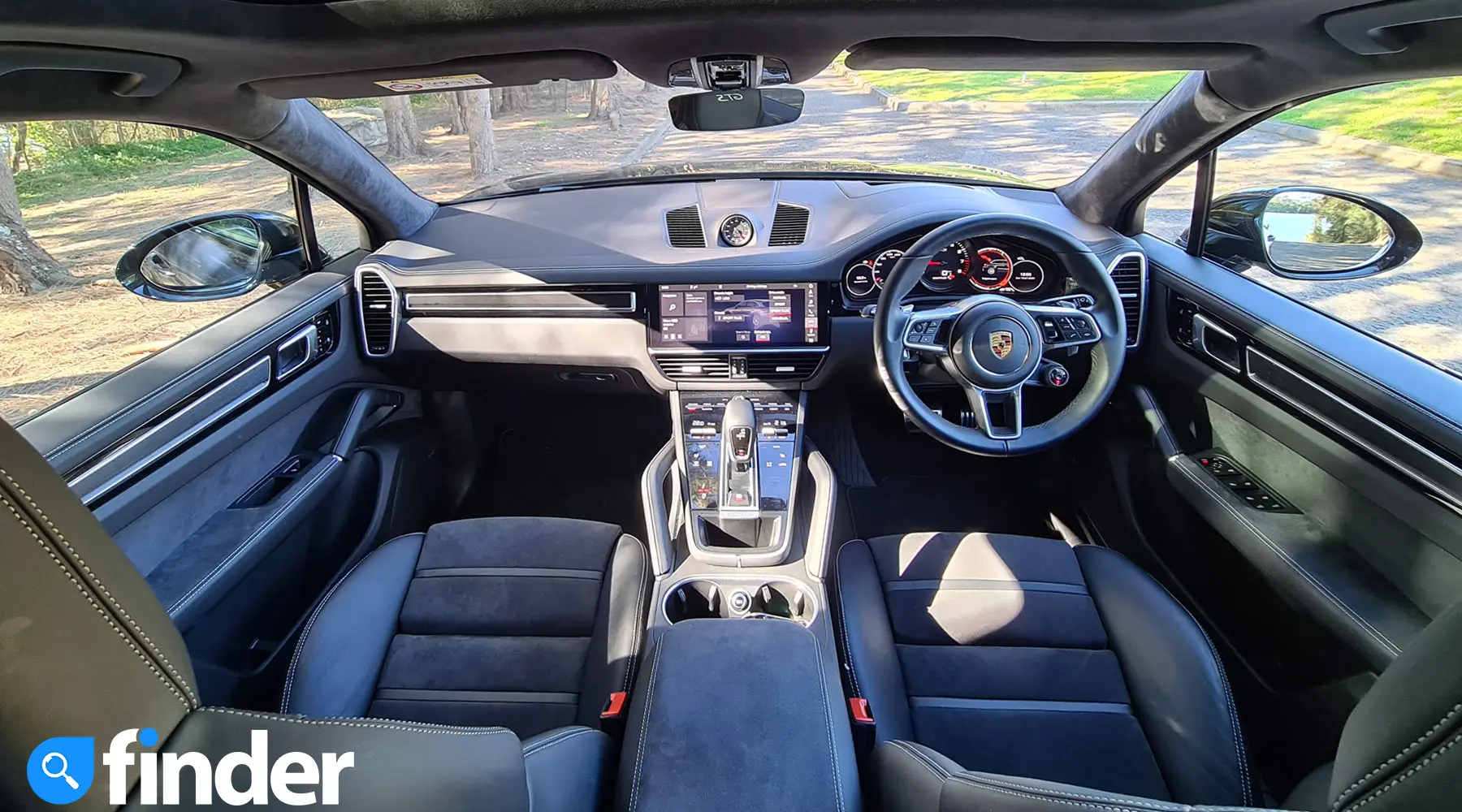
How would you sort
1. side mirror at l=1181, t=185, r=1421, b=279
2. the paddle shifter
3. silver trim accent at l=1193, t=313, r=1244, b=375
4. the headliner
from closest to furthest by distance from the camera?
the headliner < side mirror at l=1181, t=185, r=1421, b=279 < silver trim accent at l=1193, t=313, r=1244, b=375 < the paddle shifter

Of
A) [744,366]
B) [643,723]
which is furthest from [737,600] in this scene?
[744,366]

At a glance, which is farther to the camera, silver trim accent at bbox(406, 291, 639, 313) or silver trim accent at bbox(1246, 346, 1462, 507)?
silver trim accent at bbox(406, 291, 639, 313)

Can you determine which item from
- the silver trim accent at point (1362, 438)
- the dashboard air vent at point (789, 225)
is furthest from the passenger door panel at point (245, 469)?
the silver trim accent at point (1362, 438)

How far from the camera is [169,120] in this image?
192 centimetres

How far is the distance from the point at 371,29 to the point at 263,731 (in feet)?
3.96

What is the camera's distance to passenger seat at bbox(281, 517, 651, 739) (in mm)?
1858

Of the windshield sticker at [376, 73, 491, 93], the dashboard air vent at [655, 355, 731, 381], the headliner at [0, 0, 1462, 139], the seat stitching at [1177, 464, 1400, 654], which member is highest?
the headliner at [0, 0, 1462, 139]

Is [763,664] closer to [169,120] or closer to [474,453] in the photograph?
[169,120]

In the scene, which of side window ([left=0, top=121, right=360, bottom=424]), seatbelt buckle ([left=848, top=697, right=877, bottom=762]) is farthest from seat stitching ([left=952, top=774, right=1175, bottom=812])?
side window ([left=0, top=121, right=360, bottom=424])

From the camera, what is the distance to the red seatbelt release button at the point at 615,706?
1715 mm

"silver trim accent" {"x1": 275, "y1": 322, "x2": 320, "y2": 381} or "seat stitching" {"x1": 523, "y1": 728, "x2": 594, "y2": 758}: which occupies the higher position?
"silver trim accent" {"x1": 275, "y1": 322, "x2": 320, "y2": 381}

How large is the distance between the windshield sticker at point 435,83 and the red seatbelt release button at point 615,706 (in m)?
1.41

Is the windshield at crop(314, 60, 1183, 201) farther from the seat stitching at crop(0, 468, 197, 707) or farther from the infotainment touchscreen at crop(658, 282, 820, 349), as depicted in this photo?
the seat stitching at crop(0, 468, 197, 707)

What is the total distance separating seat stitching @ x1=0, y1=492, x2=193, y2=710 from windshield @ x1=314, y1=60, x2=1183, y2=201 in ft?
6.65
